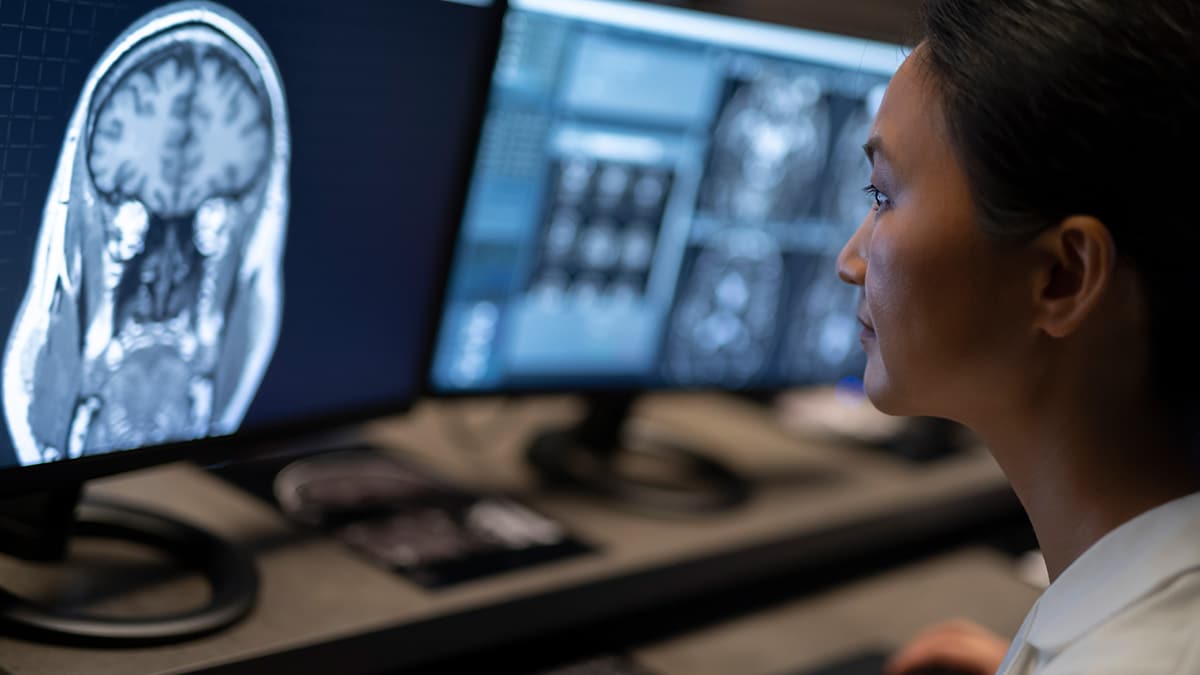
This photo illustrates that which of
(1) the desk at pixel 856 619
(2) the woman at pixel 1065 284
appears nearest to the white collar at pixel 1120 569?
(2) the woman at pixel 1065 284

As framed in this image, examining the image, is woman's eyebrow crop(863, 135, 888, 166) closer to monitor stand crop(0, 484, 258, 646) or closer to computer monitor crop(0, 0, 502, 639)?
computer monitor crop(0, 0, 502, 639)

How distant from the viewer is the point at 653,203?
4.38 ft

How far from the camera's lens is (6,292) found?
2.62 feet

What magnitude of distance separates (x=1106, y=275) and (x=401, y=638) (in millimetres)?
602

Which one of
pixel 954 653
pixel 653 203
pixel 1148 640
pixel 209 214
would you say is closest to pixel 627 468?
pixel 653 203

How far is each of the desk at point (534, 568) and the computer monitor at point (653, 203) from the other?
0.46 feet

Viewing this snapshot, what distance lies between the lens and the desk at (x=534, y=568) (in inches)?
38.0

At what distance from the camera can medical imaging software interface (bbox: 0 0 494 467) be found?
802mm

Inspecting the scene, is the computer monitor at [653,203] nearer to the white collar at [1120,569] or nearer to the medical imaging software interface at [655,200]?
the medical imaging software interface at [655,200]

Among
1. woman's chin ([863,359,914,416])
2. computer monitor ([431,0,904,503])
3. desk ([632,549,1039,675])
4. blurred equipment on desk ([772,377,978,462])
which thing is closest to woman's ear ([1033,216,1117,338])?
woman's chin ([863,359,914,416])

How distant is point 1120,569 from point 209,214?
65cm

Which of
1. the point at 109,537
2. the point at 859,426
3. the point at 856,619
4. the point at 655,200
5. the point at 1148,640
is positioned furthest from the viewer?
the point at 859,426

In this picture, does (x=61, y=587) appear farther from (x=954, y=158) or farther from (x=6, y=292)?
(x=954, y=158)

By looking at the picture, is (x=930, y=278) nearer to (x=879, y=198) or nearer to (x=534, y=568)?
(x=879, y=198)
